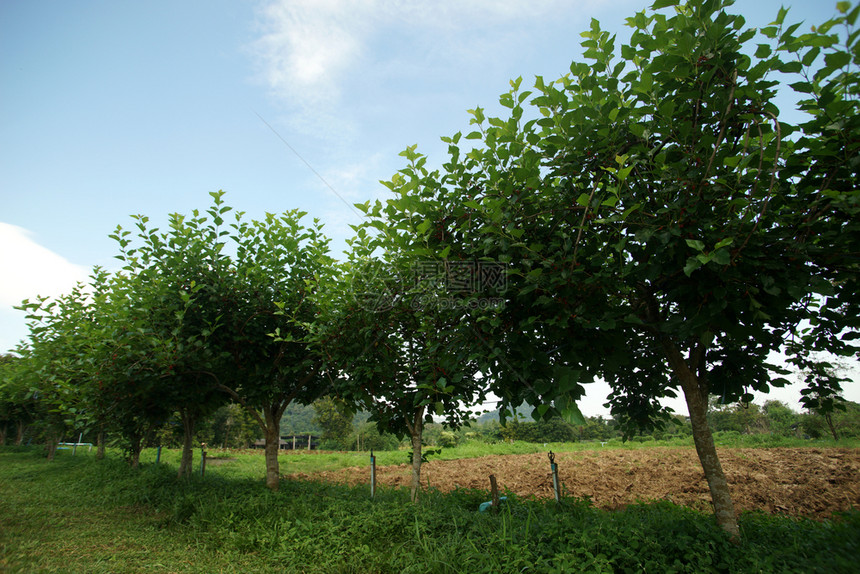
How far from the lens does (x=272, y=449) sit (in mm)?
8164

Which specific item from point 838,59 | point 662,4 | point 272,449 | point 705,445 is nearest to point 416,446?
point 272,449

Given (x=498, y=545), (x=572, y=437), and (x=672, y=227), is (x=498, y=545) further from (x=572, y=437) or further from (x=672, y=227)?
(x=572, y=437)

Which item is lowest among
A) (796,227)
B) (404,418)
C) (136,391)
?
(404,418)

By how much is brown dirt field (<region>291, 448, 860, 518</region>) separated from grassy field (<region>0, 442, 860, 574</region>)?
2.15 metres

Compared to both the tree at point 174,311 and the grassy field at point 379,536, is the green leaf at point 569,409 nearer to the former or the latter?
the grassy field at point 379,536

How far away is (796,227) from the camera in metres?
2.92

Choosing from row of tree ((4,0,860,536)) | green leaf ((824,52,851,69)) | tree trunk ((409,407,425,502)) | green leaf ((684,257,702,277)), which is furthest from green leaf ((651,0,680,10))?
tree trunk ((409,407,425,502))

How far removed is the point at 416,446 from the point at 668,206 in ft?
16.5

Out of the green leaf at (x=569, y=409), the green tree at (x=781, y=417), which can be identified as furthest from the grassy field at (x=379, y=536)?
the green tree at (x=781, y=417)

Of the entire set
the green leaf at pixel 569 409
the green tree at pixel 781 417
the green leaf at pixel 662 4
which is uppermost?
the green leaf at pixel 662 4

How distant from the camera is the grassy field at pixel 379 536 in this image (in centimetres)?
346

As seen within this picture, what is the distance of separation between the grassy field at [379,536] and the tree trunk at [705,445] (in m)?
0.17

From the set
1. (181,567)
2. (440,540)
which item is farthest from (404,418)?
(181,567)

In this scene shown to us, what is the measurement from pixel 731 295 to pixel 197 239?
300 inches
